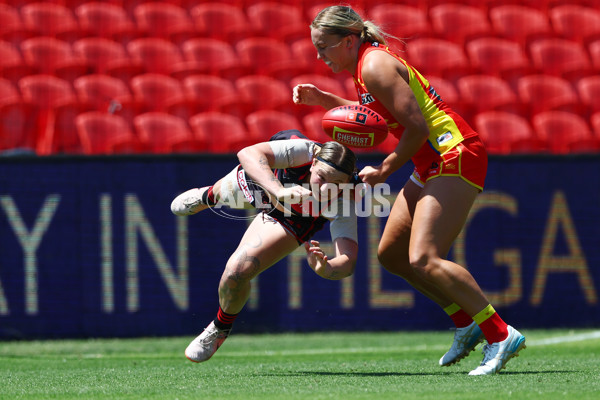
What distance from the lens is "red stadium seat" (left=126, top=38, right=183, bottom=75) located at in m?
10.5

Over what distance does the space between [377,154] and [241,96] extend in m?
3.04

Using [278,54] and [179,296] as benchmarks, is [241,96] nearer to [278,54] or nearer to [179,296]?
[278,54]

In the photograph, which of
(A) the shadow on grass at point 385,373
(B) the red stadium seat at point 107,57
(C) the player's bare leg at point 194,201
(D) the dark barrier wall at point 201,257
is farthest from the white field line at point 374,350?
(B) the red stadium seat at point 107,57

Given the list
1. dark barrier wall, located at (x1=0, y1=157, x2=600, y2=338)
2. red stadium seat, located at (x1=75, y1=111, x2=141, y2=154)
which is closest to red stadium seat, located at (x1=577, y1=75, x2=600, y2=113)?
dark barrier wall, located at (x1=0, y1=157, x2=600, y2=338)

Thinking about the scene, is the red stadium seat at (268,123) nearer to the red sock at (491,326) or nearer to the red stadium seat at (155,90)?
the red stadium seat at (155,90)

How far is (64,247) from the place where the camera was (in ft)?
23.8

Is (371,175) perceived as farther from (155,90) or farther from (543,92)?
(543,92)

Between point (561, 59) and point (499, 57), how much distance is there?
798mm

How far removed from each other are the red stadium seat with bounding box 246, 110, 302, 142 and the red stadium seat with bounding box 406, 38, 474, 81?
210 centimetres

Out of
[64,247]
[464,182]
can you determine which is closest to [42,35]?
[64,247]

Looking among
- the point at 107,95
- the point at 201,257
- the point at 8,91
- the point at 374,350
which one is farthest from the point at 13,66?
the point at 374,350

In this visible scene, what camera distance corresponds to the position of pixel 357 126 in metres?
4.47

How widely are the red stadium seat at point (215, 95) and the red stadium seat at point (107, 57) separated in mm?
646

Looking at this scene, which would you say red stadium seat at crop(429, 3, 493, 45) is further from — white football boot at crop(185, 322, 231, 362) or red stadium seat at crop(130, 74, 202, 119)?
white football boot at crop(185, 322, 231, 362)
